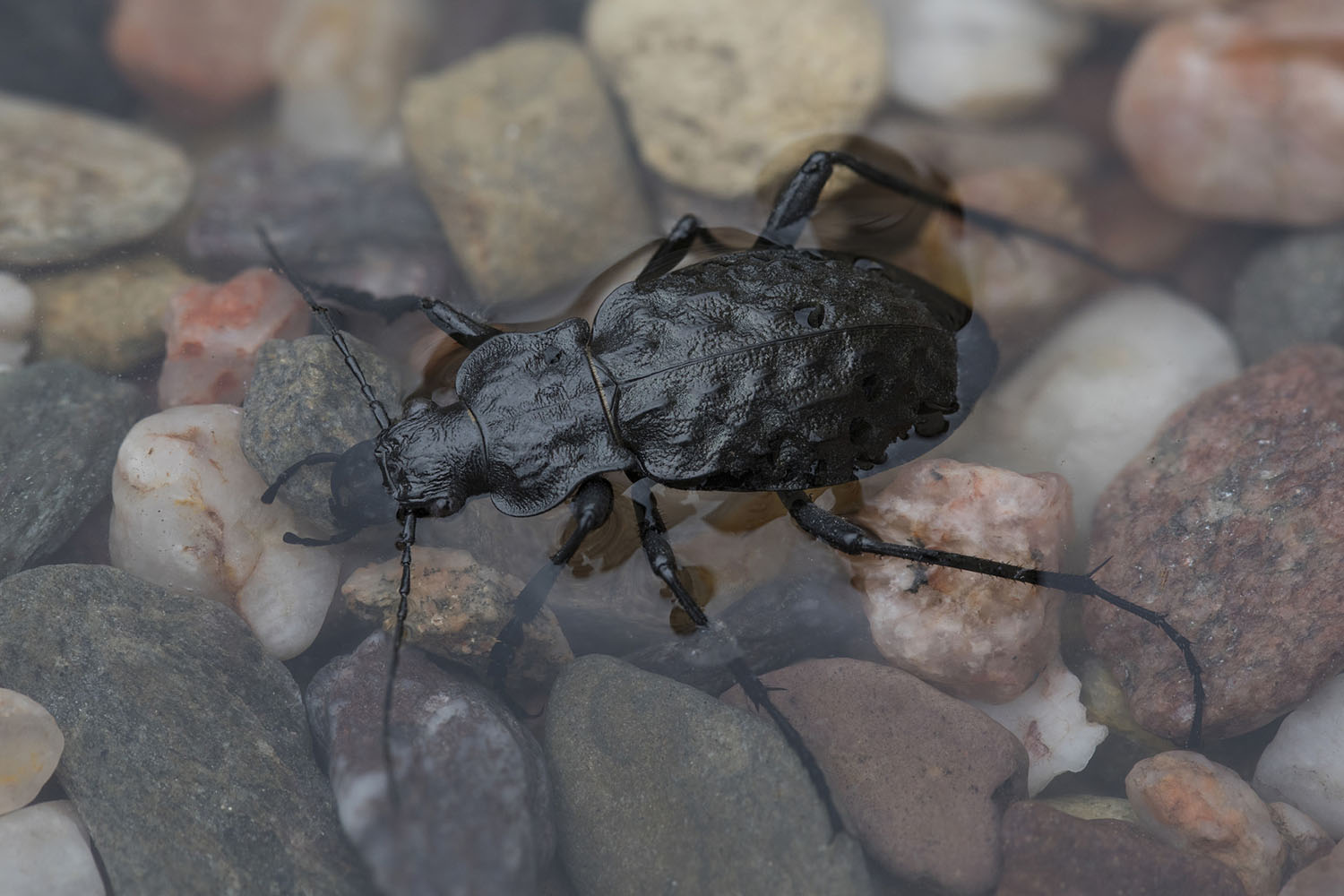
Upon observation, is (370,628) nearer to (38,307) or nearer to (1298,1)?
(38,307)

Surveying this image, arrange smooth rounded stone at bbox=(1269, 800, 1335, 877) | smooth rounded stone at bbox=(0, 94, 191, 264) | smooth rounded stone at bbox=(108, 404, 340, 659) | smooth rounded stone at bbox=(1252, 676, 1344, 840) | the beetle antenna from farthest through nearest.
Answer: smooth rounded stone at bbox=(0, 94, 191, 264) → the beetle antenna → smooth rounded stone at bbox=(108, 404, 340, 659) → smooth rounded stone at bbox=(1252, 676, 1344, 840) → smooth rounded stone at bbox=(1269, 800, 1335, 877)

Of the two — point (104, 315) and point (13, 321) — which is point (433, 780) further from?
point (13, 321)

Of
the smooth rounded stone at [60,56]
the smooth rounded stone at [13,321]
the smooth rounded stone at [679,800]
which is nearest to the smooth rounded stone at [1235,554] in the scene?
the smooth rounded stone at [679,800]

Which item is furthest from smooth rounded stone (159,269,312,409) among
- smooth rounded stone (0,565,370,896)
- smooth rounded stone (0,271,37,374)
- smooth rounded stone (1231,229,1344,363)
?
smooth rounded stone (1231,229,1344,363)

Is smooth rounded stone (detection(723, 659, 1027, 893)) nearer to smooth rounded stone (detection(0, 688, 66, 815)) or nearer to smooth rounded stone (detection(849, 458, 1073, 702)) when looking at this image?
smooth rounded stone (detection(849, 458, 1073, 702))

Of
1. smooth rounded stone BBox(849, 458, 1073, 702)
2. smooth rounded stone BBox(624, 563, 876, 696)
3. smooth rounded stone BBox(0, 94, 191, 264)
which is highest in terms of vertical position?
smooth rounded stone BBox(0, 94, 191, 264)

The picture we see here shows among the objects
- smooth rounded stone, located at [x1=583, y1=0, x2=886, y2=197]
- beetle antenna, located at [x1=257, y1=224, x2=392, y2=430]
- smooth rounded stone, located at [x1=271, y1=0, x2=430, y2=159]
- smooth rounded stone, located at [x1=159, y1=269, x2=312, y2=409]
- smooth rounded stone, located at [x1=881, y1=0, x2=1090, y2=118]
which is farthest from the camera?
smooth rounded stone, located at [x1=271, y1=0, x2=430, y2=159]

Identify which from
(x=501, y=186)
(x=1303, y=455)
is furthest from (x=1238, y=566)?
(x=501, y=186)
